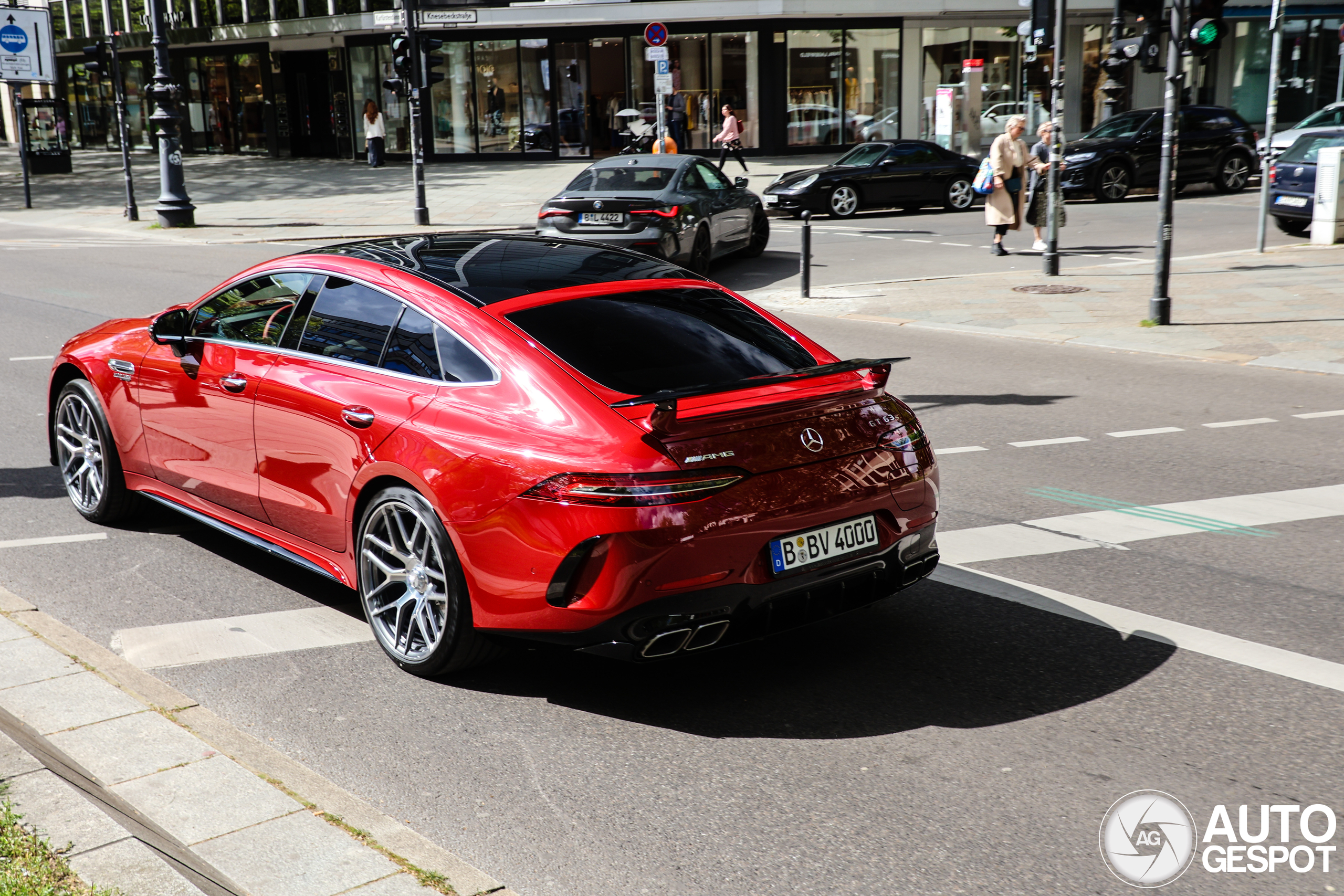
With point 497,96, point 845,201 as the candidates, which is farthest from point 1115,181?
point 497,96

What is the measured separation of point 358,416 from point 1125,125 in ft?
80.8

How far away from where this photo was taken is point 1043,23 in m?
17.2

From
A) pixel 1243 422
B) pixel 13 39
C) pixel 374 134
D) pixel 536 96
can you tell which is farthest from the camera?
pixel 536 96

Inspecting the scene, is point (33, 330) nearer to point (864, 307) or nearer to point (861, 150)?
point (864, 307)

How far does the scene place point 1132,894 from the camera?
10.8ft

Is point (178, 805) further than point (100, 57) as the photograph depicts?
No

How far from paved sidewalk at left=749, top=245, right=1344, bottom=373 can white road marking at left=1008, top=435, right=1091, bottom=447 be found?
3.51m

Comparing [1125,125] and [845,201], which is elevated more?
[1125,125]

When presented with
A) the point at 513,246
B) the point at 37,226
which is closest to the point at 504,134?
the point at 37,226

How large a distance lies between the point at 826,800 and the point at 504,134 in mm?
37886

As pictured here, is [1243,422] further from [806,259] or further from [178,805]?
[178,805]

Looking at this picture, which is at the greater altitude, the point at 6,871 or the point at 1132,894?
the point at 6,871

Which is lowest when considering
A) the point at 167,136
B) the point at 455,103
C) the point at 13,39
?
the point at 167,136

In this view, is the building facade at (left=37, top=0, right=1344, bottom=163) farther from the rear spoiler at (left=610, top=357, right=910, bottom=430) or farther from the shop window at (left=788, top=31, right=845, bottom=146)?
the rear spoiler at (left=610, top=357, right=910, bottom=430)
